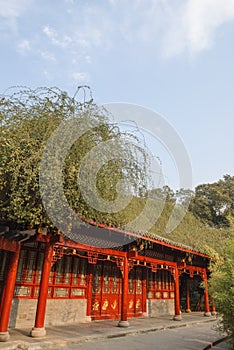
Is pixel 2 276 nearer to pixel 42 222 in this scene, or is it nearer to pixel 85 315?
pixel 42 222

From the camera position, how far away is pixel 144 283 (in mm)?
12727

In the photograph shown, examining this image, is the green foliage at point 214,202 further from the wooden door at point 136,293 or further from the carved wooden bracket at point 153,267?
the carved wooden bracket at point 153,267

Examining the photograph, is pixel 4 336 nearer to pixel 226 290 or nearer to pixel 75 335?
pixel 75 335

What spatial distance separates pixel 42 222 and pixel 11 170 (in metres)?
1.30

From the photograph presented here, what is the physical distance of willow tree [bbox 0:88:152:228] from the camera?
5.50 metres

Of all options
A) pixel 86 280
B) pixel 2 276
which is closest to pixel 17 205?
pixel 2 276

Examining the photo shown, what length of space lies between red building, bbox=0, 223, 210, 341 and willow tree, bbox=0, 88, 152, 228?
1.03 meters

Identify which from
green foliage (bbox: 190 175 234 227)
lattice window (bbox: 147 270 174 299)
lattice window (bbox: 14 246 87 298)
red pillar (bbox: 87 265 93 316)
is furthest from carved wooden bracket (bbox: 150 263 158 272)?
green foliage (bbox: 190 175 234 227)

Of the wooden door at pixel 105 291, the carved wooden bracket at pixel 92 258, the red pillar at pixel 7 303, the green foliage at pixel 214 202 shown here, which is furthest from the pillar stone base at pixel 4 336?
the green foliage at pixel 214 202

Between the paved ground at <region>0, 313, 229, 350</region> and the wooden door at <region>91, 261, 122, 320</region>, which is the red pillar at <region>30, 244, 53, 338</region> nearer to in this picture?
the paved ground at <region>0, 313, 229, 350</region>

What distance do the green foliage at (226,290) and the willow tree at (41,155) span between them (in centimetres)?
236

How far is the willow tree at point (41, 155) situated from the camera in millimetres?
5496

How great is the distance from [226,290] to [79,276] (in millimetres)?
5007

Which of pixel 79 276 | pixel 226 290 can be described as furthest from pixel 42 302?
pixel 226 290
